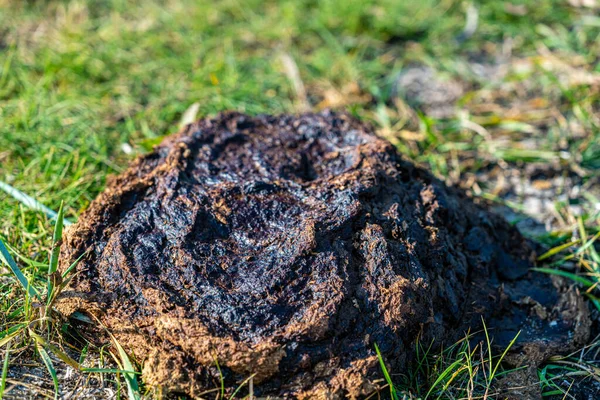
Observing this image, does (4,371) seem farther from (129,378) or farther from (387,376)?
(387,376)

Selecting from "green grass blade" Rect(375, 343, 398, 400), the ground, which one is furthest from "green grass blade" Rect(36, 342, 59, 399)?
"green grass blade" Rect(375, 343, 398, 400)

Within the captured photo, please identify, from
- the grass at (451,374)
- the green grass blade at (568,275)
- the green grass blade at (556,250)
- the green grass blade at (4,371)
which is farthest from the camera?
the green grass blade at (556,250)

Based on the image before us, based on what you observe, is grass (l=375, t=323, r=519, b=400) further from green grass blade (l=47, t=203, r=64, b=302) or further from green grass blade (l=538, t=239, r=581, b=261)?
green grass blade (l=47, t=203, r=64, b=302)

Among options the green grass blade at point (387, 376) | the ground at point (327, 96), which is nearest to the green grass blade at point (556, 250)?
the ground at point (327, 96)

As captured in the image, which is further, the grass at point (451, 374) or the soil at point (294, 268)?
the grass at point (451, 374)

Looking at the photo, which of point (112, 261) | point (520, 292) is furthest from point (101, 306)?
point (520, 292)

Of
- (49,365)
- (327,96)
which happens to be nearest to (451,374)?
(49,365)

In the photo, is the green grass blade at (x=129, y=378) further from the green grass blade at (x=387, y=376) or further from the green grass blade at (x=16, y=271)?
the green grass blade at (x=387, y=376)
